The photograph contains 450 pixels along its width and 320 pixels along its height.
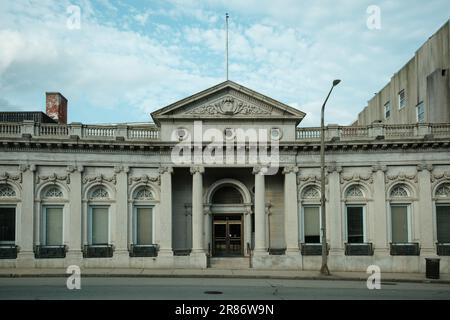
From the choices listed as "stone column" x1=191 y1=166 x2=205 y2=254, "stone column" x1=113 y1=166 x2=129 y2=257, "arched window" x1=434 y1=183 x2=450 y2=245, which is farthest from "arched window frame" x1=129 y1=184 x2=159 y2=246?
"arched window" x1=434 y1=183 x2=450 y2=245

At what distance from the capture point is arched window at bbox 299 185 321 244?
30.6 m

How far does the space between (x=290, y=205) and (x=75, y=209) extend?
1255 centimetres

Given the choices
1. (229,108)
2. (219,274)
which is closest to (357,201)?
(229,108)

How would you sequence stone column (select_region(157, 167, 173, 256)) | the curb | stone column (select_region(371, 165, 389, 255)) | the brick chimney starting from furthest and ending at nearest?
the brick chimney < stone column (select_region(371, 165, 389, 255)) < stone column (select_region(157, 167, 173, 256)) < the curb

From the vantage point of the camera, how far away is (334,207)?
30.1 meters

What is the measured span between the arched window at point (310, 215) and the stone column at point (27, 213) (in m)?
15.7

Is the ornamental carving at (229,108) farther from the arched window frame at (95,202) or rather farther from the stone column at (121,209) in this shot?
the arched window frame at (95,202)

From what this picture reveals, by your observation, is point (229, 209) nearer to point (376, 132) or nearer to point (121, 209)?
point (121, 209)

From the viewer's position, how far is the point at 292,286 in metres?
22.1

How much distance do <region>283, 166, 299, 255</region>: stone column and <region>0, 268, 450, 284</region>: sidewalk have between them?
266 cm

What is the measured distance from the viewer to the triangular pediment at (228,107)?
29.8 m

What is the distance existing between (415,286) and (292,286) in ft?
19.6

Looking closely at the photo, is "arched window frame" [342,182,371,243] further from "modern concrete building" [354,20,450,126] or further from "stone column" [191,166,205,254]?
"stone column" [191,166,205,254]
